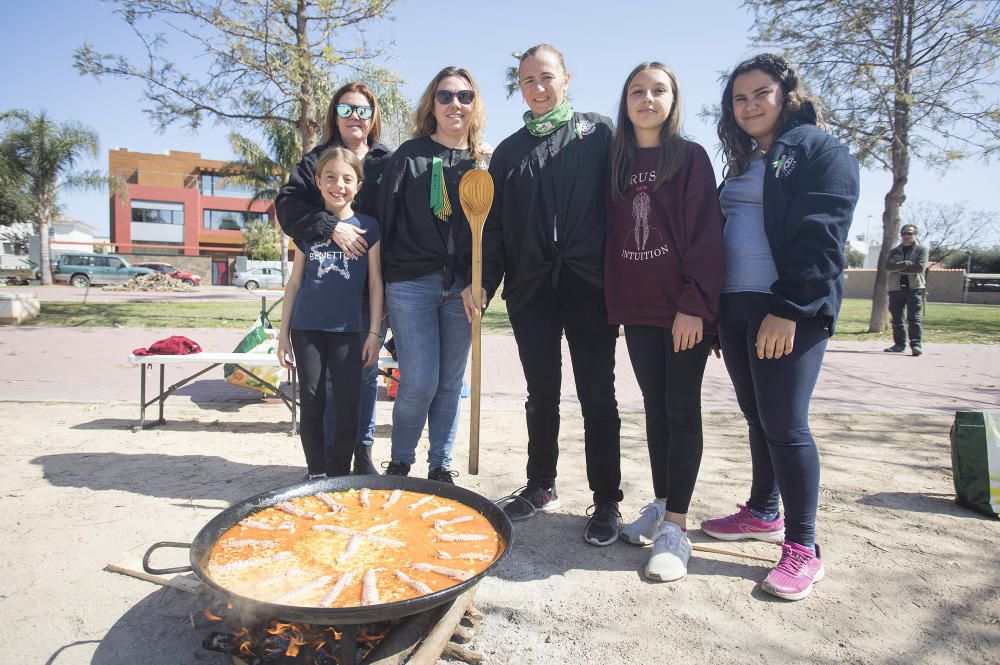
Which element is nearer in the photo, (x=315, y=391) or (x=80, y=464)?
(x=315, y=391)

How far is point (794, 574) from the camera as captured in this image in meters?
2.49

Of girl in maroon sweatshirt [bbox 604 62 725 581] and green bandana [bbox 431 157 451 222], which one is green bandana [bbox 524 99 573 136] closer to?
girl in maroon sweatshirt [bbox 604 62 725 581]

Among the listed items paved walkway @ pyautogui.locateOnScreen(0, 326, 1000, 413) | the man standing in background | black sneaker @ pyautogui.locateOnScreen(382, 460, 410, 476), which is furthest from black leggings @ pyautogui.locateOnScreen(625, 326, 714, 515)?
the man standing in background

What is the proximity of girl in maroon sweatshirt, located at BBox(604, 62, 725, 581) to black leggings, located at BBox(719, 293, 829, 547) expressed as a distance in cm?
14

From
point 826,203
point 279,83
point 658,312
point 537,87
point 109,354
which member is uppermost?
point 279,83

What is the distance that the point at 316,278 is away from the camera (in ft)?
10.4

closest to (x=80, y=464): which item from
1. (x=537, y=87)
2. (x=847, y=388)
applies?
(x=537, y=87)

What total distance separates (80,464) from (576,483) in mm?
3235

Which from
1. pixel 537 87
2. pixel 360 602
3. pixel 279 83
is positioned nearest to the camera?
pixel 360 602

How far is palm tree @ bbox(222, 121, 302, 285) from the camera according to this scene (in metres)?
28.4

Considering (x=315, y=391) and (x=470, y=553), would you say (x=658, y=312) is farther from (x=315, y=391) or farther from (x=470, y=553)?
(x=315, y=391)

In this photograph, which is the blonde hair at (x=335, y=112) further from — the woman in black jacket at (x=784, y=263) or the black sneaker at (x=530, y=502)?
the black sneaker at (x=530, y=502)

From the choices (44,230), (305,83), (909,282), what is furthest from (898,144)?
(44,230)

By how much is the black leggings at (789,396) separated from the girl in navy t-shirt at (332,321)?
1836 mm
